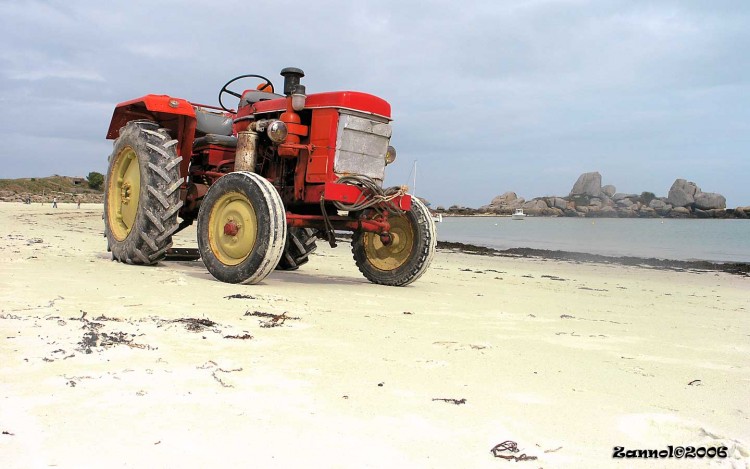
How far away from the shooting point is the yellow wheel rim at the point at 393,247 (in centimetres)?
711

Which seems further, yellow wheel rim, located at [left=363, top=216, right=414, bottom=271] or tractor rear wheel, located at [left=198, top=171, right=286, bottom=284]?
yellow wheel rim, located at [left=363, top=216, right=414, bottom=271]

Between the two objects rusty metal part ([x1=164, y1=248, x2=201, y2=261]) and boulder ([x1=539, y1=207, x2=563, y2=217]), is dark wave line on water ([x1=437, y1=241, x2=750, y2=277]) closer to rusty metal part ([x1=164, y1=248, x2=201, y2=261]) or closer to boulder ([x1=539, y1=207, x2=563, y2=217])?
rusty metal part ([x1=164, y1=248, x2=201, y2=261])

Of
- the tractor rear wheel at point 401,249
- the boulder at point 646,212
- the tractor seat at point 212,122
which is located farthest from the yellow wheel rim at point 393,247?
the boulder at point 646,212

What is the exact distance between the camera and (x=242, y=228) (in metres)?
6.04

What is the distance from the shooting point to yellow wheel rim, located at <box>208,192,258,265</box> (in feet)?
19.6

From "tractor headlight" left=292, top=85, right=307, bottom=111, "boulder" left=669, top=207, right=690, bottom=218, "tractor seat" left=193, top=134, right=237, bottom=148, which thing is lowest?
"tractor seat" left=193, top=134, right=237, bottom=148

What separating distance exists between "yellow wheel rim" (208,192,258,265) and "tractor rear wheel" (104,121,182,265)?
0.75 metres

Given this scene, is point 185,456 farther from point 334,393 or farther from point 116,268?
point 116,268

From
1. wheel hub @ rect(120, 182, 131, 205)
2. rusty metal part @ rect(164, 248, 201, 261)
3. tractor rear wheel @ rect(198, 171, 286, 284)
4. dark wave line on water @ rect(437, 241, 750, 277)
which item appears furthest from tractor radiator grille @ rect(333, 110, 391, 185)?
dark wave line on water @ rect(437, 241, 750, 277)

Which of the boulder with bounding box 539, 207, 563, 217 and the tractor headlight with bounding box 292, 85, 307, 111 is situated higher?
the boulder with bounding box 539, 207, 563, 217

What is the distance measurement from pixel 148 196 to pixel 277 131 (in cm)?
168

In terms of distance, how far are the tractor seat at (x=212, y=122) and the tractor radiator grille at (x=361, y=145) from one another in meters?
2.39

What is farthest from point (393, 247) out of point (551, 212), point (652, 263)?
point (551, 212)

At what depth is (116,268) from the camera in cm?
653
